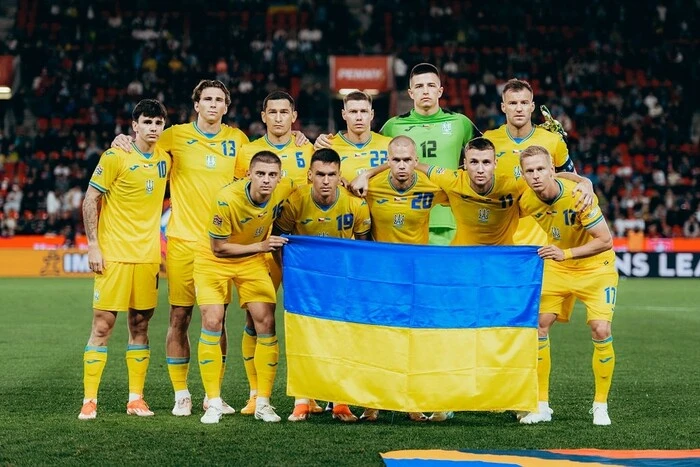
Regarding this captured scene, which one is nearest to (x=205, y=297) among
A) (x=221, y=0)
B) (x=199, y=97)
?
(x=199, y=97)

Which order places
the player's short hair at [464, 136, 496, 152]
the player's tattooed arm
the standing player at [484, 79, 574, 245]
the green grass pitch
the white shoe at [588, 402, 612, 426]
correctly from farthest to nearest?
the standing player at [484, 79, 574, 245]
the player's tattooed arm
the player's short hair at [464, 136, 496, 152]
the white shoe at [588, 402, 612, 426]
the green grass pitch

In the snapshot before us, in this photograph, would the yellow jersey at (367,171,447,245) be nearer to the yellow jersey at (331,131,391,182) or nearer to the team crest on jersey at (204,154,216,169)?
the yellow jersey at (331,131,391,182)

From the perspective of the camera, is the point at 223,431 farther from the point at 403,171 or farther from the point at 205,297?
the point at 403,171

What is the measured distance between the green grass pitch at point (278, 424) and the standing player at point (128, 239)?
43cm

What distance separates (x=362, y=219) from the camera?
7.91 m

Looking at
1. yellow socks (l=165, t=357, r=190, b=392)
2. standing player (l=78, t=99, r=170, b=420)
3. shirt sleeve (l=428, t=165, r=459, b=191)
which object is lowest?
yellow socks (l=165, t=357, r=190, b=392)

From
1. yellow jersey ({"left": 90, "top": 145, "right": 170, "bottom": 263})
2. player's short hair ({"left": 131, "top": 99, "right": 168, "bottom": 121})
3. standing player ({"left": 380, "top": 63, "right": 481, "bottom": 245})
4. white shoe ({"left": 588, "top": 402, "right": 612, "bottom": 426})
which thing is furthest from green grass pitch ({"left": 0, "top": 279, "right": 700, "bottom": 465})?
player's short hair ({"left": 131, "top": 99, "right": 168, "bottom": 121})

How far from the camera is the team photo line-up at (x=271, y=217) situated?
753 centimetres

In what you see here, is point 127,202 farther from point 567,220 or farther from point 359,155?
point 567,220

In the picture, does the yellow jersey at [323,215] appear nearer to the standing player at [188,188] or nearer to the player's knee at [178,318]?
the standing player at [188,188]

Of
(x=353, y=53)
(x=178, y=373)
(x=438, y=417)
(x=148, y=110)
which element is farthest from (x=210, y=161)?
(x=353, y=53)

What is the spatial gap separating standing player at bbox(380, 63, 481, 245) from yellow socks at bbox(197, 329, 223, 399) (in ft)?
6.76

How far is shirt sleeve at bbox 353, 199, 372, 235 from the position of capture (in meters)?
7.88

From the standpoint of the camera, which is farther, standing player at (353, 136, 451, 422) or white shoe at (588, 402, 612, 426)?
standing player at (353, 136, 451, 422)
